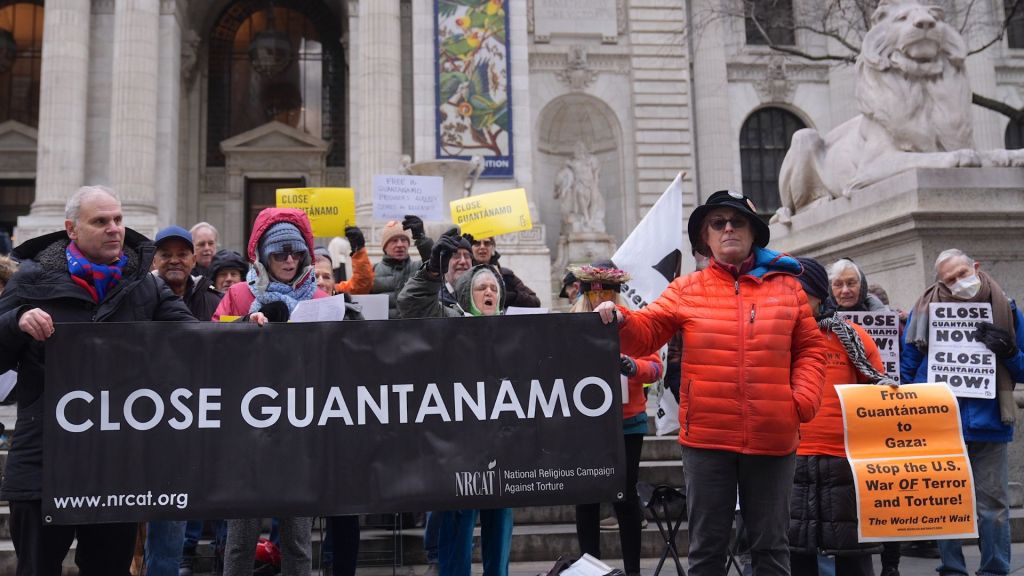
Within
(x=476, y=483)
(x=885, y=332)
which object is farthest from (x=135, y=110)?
(x=476, y=483)

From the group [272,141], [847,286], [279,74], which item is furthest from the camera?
[279,74]

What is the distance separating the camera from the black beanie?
207 inches

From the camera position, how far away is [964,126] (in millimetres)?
9516

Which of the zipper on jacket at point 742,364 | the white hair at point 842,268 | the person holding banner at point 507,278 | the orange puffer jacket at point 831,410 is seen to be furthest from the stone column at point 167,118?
the zipper on jacket at point 742,364

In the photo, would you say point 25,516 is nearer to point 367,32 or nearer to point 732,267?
Result: point 732,267

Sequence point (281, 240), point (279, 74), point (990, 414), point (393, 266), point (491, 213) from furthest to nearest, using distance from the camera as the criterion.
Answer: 1. point (279, 74)
2. point (491, 213)
3. point (393, 266)
4. point (990, 414)
5. point (281, 240)

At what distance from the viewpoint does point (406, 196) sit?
11594 millimetres

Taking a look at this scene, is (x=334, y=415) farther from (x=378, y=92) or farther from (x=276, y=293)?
(x=378, y=92)

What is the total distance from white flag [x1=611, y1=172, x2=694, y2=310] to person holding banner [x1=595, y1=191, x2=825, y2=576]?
2384 mm

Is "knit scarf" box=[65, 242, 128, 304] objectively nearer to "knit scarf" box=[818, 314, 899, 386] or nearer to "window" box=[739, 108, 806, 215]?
"knit scarf" box=[818, 314, 899, 386]

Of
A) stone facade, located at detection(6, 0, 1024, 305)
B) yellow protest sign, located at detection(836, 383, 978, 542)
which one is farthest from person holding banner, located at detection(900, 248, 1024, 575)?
stone facade, located at detection(6, 0, 1024, 305)

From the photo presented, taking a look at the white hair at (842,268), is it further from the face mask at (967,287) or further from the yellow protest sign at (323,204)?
the yellow protest sign at (323,204)

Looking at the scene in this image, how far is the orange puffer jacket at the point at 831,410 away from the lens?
5.37 meters

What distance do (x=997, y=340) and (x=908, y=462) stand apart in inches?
60.5
